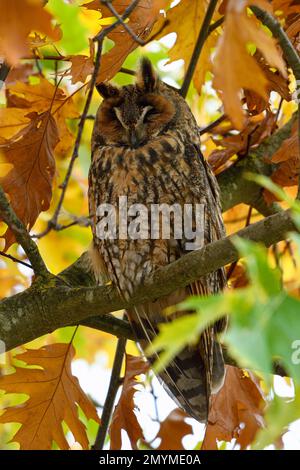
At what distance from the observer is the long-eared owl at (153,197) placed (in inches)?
109

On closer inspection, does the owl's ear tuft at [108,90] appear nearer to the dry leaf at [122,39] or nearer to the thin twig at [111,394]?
the dry leaf at [122,39]

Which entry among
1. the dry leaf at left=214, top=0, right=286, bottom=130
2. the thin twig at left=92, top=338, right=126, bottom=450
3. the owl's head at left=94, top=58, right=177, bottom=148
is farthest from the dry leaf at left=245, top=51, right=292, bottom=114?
the dry leaf at left=214, top=0, right=286, bottom=130

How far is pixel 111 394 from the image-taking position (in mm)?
3041

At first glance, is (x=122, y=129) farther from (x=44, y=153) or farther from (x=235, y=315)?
(x=235, y=315)

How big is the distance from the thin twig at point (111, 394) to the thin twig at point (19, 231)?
68cm

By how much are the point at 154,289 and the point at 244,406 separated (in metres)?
0.92

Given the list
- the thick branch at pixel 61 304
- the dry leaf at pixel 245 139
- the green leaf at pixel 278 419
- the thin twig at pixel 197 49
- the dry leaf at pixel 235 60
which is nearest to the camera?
the green leaf at pixel 278 419

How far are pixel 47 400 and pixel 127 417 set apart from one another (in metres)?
0.30

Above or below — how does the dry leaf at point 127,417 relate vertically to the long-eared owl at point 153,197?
below

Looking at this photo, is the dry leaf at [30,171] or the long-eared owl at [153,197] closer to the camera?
the dry leaf at [30,171]

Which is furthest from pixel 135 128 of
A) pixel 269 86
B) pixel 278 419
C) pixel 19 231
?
pixel 278 419

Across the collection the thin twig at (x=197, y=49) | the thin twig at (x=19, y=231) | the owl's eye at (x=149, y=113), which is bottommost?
the thin twig at (x=19, y=231)

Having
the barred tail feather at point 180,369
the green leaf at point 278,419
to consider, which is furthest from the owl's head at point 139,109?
the green leaf at point 278,419

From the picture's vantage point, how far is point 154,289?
2275 millimetres
